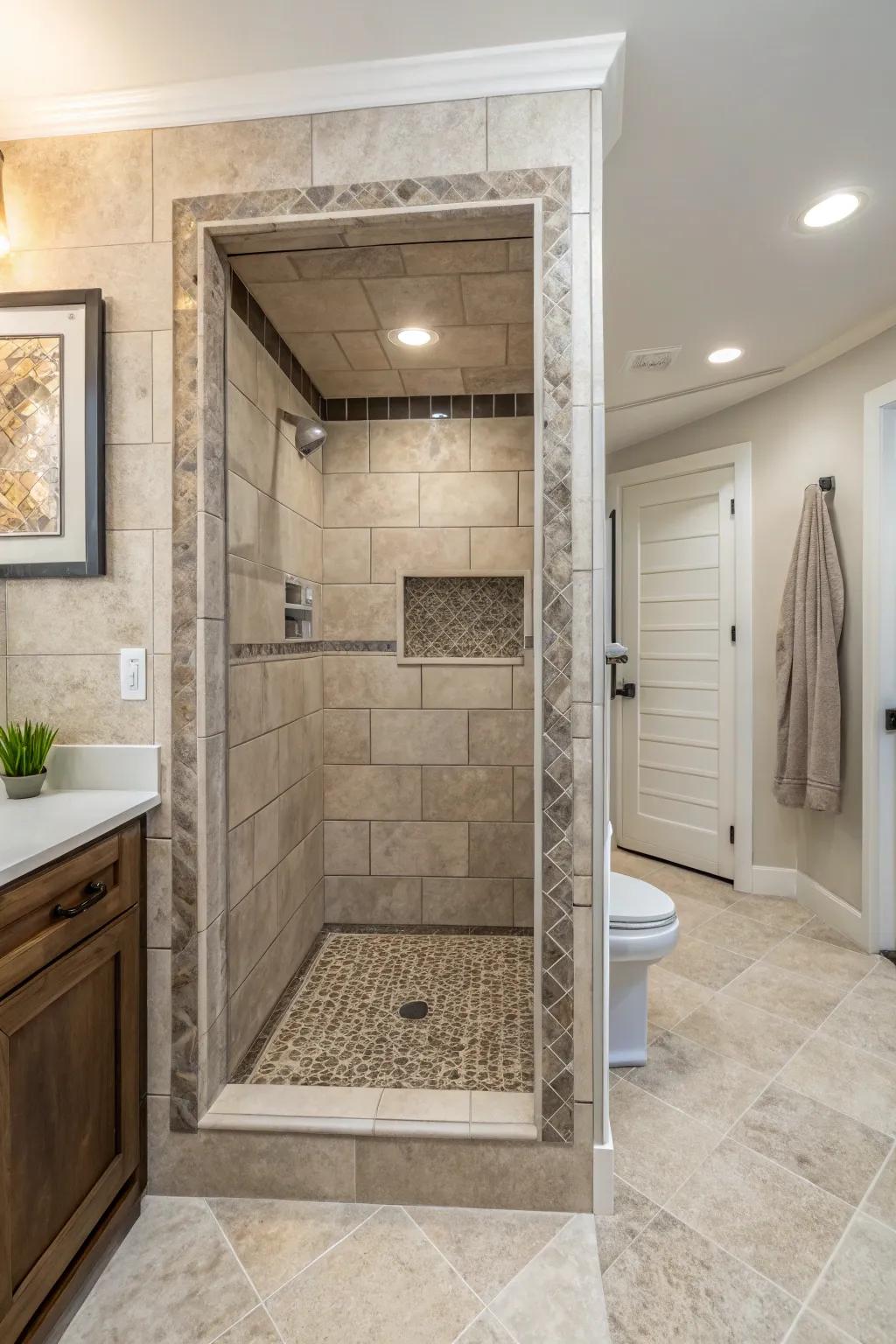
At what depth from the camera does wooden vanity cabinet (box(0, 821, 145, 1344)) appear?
1.06 meters

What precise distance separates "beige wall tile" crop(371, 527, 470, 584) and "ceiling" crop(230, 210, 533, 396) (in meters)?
0.57

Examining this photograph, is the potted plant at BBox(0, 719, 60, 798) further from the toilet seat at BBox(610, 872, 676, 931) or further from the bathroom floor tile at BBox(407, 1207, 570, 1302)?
the toilet seat at BBox(610, 872, 676, 931)

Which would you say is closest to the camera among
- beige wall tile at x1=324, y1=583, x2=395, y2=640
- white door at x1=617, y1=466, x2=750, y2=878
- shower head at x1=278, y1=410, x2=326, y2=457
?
shower head at x1=278, y1=410, x2=326, y2=457

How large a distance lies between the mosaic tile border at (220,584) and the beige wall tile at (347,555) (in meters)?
1.22

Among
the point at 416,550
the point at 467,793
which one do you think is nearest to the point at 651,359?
the point at 416,550

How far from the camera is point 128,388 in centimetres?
151

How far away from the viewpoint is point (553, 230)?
1394 mm

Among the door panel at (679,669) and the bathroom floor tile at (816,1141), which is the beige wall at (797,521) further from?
the bathroom floor tile at (816,1141)

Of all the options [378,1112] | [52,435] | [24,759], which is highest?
[52,435]

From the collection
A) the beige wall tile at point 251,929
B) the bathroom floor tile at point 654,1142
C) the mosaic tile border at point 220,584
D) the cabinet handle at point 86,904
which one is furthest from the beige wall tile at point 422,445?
the bathroom floor tile at point 654,1142

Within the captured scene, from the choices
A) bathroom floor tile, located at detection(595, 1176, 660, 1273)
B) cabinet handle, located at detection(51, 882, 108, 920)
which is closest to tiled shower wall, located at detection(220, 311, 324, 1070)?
cabinet handle, located at detection(51, 882, 108, 920)

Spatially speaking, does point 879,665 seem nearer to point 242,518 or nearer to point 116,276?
point 242,518

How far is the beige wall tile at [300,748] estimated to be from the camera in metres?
2.27

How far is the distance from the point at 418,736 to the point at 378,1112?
1.51 metres
